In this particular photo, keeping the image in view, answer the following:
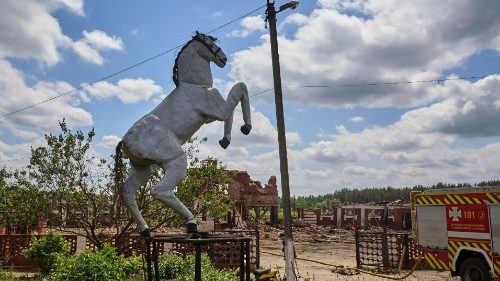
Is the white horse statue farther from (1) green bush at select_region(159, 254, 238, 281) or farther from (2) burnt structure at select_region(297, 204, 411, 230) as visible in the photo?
(2) burnt structure at select_region(297, 204, 411, 230)

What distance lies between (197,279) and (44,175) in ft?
25.2

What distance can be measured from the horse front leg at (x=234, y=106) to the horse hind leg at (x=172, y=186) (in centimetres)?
46

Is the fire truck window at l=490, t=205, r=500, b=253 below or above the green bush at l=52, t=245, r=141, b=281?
above

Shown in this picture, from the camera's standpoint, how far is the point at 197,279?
377 centimetres

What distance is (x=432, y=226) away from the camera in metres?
11.6

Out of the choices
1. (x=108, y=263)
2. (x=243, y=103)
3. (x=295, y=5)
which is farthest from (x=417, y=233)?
(x=243, y=103)

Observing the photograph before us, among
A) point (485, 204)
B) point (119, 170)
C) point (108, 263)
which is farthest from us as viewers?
point (485, 204)

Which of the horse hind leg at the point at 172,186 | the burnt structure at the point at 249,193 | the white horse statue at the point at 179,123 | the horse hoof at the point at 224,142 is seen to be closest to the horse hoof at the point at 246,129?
the white horse statue at the point at 179,123

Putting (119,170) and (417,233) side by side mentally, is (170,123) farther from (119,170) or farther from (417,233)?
(417,233)

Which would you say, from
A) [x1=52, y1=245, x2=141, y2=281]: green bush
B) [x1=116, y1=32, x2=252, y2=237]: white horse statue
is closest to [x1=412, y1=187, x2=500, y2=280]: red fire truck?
[x1=52, y1=245, x2=141, y2=281]: green bush

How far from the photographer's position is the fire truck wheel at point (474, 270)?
10.2 meters

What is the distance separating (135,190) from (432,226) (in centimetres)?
948

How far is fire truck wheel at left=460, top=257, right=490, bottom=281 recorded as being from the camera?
10.2m

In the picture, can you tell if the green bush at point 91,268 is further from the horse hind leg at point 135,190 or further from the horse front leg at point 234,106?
the horse front leg at point 234,106
